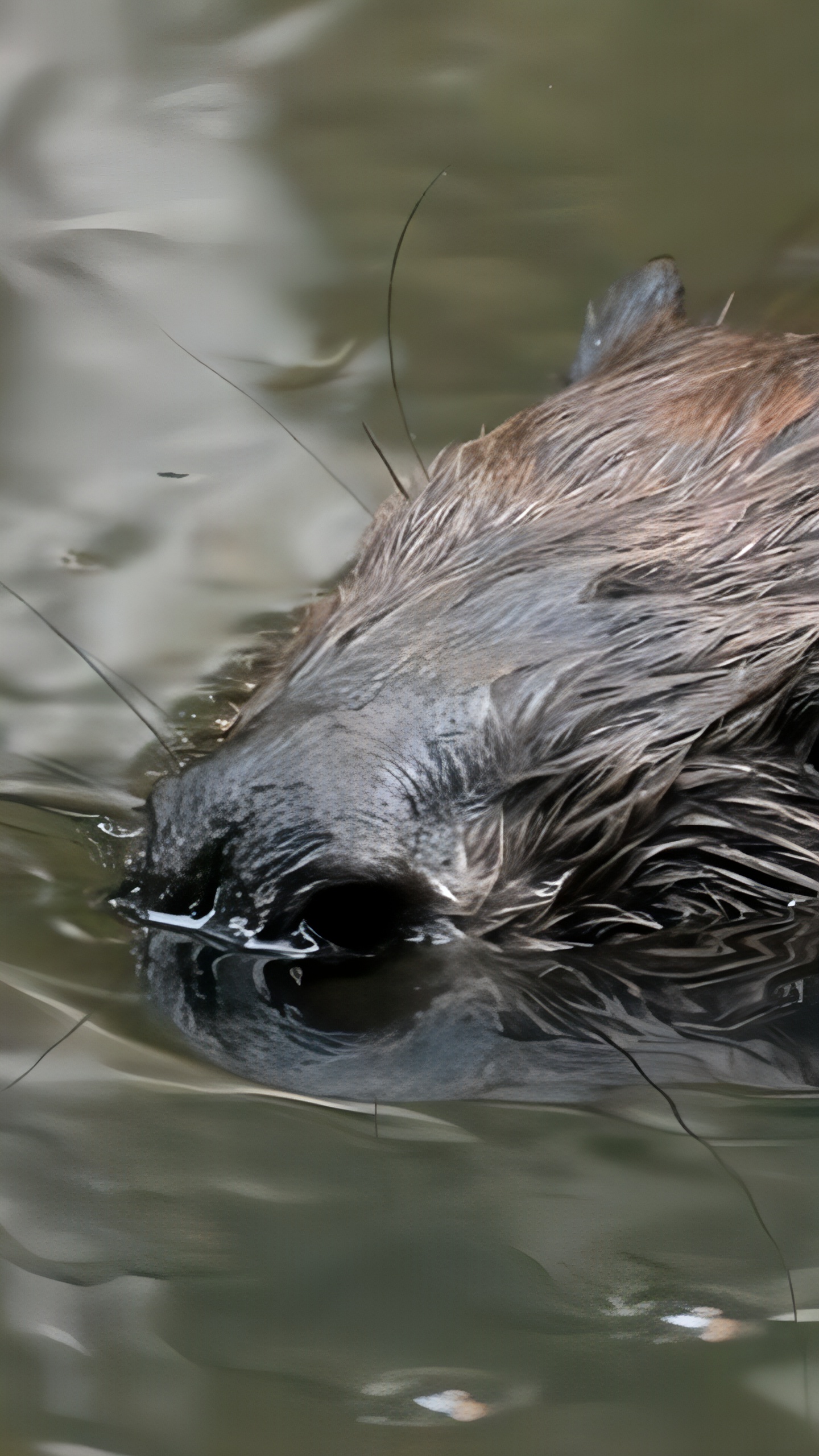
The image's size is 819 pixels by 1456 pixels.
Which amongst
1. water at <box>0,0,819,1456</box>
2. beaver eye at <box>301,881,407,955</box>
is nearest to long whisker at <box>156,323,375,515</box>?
water at <box>0,0,819,1456</box>

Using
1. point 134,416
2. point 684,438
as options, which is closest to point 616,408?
point 684,438

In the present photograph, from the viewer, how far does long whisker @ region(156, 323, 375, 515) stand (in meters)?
3.36

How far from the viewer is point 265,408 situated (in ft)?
11.5

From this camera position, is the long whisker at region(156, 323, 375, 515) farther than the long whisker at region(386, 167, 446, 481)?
No

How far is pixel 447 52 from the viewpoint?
394 centimetres

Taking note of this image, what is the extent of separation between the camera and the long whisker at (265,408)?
11.0ft

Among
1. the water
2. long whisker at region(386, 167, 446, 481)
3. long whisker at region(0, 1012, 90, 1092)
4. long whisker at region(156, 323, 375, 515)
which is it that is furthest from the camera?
long whisker at region(386, 167, 446, 481)

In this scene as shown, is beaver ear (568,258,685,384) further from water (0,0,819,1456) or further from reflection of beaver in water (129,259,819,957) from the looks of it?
reflection of beaver in water (129,259,819,957)

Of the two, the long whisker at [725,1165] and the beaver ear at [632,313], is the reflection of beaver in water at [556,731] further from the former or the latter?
the beaver ear at [632,313]

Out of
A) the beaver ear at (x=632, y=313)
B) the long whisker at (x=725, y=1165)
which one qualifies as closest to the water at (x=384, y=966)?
the long whisker at (x=725, y=1165)

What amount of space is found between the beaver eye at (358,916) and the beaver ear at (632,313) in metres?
1.40

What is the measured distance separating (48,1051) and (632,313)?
6.46 ft

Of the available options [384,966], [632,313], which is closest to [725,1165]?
[384,966]

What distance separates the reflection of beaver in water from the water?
0.09m
